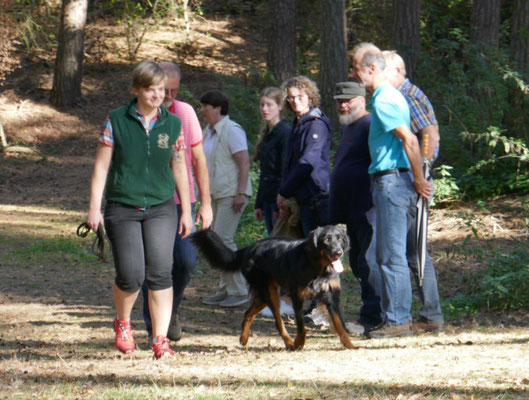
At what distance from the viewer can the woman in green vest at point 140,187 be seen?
16.5 feet

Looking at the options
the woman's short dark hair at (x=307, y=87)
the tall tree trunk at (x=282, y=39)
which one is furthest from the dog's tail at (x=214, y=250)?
the tall tree trunk at (x=282, y=39)

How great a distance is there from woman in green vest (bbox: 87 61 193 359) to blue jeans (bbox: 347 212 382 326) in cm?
185

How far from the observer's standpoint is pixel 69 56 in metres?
19.8

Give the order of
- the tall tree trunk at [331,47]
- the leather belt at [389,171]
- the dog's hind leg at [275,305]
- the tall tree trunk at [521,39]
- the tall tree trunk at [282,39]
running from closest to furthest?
the leather belt at [389,171]
the dog's hind leg at [275,305]
the tall tree trunk at [521,39]
the tall tree trunk at [331,47]
the tall tree trunk at [282,39]

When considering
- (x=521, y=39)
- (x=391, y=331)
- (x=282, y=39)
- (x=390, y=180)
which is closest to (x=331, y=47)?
(x=282, y=39)

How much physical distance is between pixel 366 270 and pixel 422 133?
129 cm

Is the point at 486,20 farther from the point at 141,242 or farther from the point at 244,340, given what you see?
the point at 141,242

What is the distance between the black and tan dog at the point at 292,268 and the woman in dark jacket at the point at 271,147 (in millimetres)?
1021

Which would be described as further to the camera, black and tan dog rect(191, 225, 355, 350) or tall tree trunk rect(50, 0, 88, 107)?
tall tree trunk rect(50, 0, 88, 107)

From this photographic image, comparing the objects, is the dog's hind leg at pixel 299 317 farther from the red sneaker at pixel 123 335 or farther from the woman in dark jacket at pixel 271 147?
the woman in dark jacket at pixel 271 147

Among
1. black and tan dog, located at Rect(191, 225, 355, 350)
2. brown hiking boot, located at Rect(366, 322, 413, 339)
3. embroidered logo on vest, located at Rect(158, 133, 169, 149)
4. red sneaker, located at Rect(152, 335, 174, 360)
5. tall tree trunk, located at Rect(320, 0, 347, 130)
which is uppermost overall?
tall tree trunk, located at Rect(320, 0, 347, 130)

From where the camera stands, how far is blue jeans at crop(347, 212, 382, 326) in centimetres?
638

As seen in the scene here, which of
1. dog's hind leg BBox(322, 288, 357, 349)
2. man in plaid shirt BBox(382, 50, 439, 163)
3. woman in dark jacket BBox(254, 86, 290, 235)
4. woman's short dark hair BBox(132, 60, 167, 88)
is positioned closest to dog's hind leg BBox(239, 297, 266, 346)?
dog's hind leg BBox(322, 288, 357, 349)

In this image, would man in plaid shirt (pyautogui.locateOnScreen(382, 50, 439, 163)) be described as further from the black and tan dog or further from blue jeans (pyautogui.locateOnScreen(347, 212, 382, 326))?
the black and tan dog
